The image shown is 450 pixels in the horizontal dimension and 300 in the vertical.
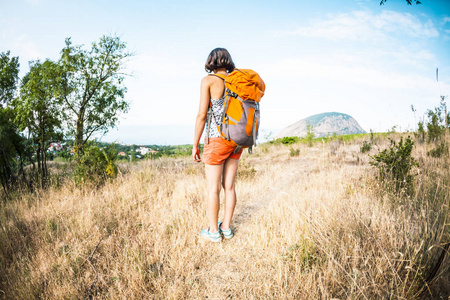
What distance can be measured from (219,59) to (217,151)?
109 centimetres

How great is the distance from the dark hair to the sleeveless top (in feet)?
1.44

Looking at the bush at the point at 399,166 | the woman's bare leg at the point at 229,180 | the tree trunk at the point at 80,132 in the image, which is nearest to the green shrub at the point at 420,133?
the bush at the point at 399,166

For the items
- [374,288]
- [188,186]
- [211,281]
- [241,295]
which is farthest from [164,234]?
[374,288]

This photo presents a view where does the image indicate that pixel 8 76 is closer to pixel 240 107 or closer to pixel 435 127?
pixel 240 107

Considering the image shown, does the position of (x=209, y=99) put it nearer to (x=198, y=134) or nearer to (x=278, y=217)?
(x=198, y=134)

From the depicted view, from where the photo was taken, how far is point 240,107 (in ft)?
7.96

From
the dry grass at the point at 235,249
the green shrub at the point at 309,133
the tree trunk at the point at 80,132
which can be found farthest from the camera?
the green shrub at the point at 309,133

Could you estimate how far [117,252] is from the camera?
2.86 metres

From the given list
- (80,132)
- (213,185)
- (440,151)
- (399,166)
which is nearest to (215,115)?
(213,185)

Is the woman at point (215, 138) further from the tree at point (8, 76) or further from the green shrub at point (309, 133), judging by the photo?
the green shrub at point (309, 133)

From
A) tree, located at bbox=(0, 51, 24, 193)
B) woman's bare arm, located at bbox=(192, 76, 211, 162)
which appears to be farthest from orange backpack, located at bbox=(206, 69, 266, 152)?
tree, located at bbox=(0, 51, 24, 193)

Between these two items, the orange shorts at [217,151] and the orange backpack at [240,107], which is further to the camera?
the orange shorts at [217,151]

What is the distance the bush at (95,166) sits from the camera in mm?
5758

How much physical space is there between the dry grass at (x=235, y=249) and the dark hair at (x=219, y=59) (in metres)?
2.15
